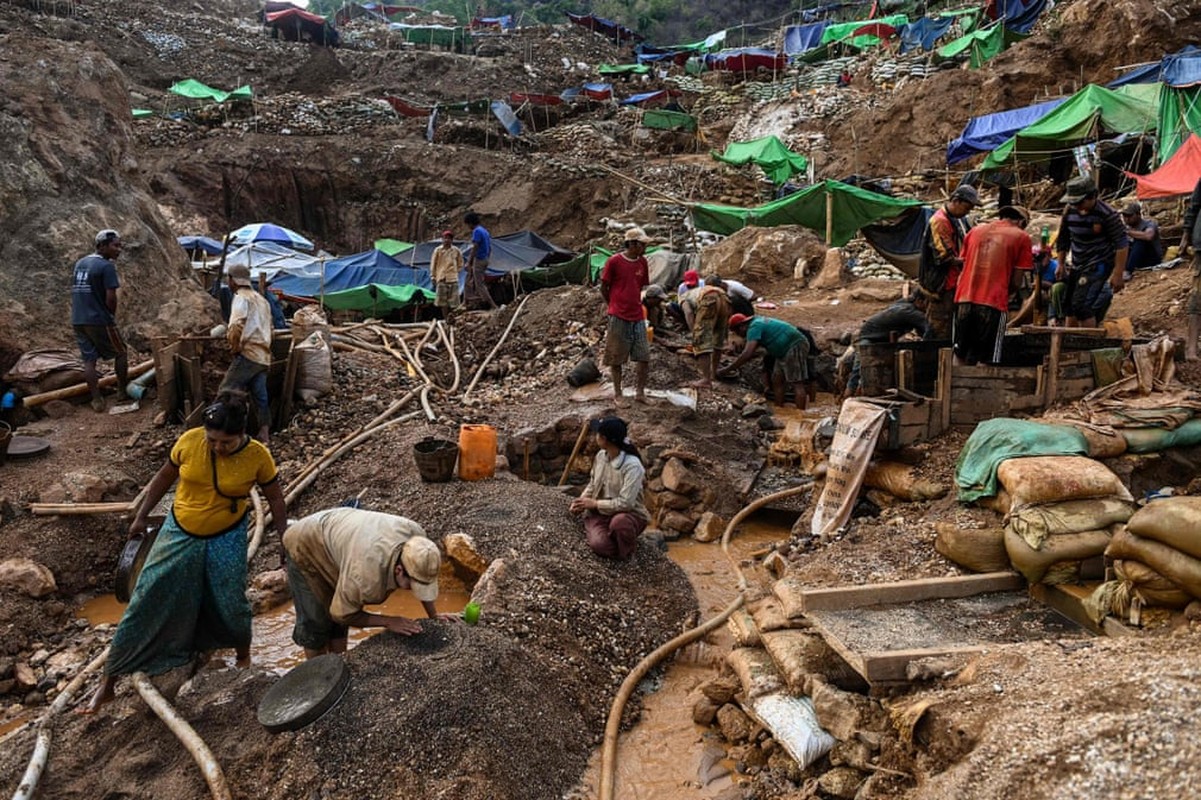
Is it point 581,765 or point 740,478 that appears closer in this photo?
point 581,765

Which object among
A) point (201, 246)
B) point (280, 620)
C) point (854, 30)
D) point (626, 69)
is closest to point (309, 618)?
point (280, 620)

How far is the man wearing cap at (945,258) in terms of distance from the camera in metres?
5.46

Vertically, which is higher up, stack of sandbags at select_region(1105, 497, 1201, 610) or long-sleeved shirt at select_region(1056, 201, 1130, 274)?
long-sleeved shirt at select_region(1056, 201, 1130, 274)

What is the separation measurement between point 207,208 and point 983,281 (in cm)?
2022

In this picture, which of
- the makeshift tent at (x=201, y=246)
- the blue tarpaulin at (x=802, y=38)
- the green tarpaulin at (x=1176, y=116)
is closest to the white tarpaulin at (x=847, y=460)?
the green tarpaulin at (x=1176, y=116)

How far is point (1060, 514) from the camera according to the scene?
11.9 ft

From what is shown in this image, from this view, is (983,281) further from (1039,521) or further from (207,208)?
(207,208)

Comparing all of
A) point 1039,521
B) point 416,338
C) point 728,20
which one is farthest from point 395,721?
point 728,20

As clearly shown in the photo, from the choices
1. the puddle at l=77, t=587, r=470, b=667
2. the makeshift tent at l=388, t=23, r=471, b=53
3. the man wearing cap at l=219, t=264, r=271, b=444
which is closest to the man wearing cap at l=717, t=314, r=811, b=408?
the puddle at l=77, t=587, r=470, b=667

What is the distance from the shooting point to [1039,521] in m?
3.61

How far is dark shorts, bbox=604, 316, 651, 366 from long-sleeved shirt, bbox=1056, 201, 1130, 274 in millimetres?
3426

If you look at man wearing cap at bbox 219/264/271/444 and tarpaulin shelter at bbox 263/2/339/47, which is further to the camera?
tarpaulin shelter at bbox 263/2/339/47

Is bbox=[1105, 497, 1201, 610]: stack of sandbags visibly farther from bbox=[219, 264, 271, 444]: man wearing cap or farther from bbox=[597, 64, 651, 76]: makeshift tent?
bbox=[597, 64, 651, 76]: makeshift tent

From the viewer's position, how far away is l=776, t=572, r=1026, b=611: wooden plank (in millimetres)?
3652
